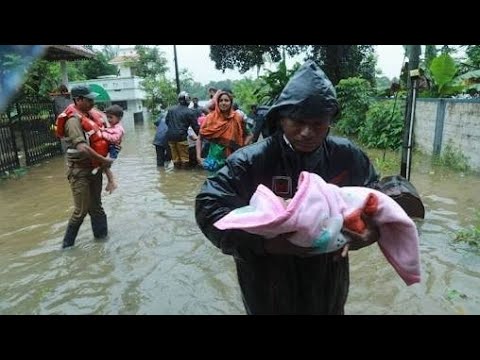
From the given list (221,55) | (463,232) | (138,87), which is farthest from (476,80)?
(138,87)

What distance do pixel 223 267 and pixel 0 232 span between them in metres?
3.38

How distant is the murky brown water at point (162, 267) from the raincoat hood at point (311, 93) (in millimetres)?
2229

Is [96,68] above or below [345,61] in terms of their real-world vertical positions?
above

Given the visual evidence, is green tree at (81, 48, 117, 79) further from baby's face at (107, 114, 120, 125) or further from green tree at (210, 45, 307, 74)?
baby's face at (107, 114, 120, 125)

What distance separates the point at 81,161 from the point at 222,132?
72.1 inches

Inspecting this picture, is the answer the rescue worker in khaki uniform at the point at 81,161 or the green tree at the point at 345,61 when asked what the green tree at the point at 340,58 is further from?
the rescue worker in khaki uniform at the point at 81,161

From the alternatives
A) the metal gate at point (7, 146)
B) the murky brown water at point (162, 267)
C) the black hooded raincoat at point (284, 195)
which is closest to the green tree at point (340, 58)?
the metal gate at point (7, 146)

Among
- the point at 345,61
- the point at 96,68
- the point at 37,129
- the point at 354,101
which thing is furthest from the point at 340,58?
the point at 96,68

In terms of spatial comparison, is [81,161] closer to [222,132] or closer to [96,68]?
[222,132]

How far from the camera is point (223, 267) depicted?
429 cm

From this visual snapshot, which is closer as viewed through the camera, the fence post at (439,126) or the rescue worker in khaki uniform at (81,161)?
the rescue worker in khaki uniform at (81,161)

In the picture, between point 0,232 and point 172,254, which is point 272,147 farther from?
point 0,232

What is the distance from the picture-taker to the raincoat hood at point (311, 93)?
65.9 inches

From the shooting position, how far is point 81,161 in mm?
4566
